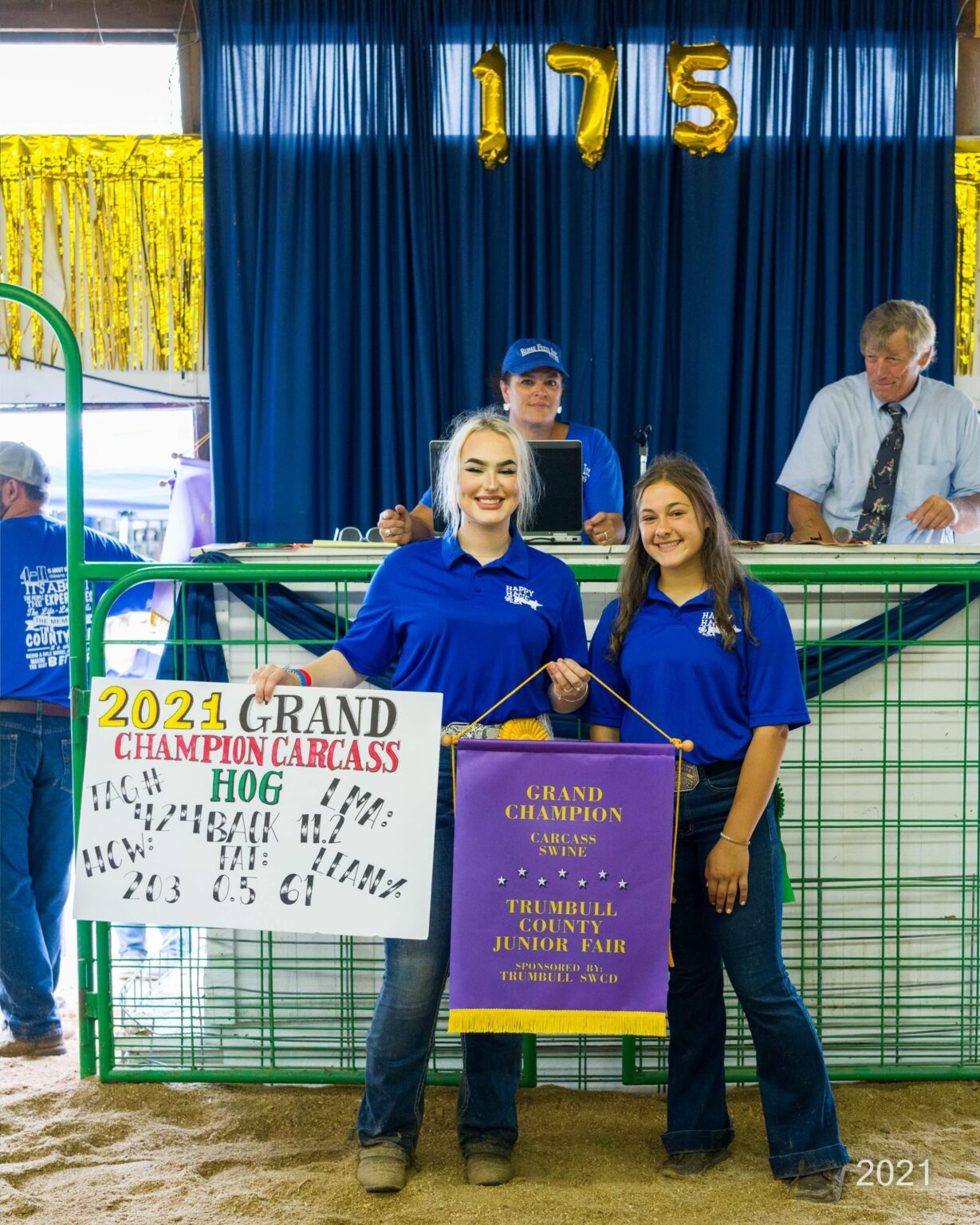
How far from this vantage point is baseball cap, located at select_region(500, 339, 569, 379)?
412cm

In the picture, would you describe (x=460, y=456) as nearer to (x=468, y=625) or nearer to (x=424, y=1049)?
(x=468, y=625)

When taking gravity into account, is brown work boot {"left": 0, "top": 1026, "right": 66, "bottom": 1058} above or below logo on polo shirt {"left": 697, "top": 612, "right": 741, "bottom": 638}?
below

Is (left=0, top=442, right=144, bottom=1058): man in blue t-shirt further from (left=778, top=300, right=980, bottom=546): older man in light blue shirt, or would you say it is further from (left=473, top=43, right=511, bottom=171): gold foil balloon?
(left=778, top=300, right=980, bottom=546): older man in light blue shirt

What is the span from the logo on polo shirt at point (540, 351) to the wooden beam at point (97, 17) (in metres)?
2.00

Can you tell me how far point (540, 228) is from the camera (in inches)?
187

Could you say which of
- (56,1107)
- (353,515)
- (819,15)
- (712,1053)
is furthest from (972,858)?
(819,15)

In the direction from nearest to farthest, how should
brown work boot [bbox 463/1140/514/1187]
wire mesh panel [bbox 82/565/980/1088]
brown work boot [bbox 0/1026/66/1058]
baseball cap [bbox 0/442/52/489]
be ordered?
brown work boot [bbox 463/1140/514/1187] → wire mesh panel [bbox 82/565/980/1088] → brown work boot [bbox 0/1026/66/1058] → baseball cap [bbox 0/442/52/489]

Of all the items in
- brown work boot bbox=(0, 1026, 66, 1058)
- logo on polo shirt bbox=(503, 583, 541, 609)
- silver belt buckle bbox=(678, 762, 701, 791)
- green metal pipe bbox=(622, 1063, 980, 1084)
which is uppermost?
logo on polo shirt bbox=(503, 583, 541, 609)

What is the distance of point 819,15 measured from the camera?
4.80m

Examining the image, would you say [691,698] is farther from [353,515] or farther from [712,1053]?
[353,515]

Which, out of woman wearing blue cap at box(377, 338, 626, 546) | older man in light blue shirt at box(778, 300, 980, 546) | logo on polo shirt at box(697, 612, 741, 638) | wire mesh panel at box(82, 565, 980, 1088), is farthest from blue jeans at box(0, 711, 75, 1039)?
older man in light blue shirt at box(778, 300, 980, 546)

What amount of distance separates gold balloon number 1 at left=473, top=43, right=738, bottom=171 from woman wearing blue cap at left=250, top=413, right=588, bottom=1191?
2.55 metres

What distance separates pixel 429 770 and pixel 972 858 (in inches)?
59.3

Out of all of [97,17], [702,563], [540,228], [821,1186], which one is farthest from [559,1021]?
[97,17]
